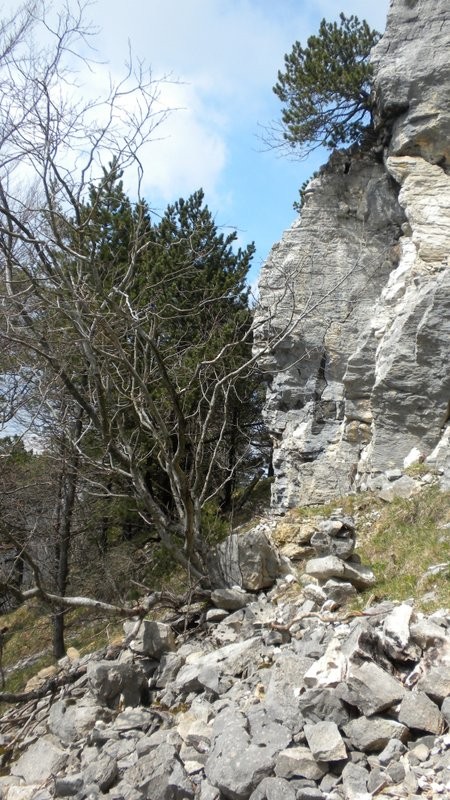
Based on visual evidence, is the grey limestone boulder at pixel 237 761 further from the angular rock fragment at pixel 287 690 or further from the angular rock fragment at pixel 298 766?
the angular rock fragment at pixel 287 690

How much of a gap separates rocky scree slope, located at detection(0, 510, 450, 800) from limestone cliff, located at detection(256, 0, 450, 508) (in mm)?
3516

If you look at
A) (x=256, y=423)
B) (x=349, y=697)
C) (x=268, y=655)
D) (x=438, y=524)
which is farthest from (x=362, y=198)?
(x=349, y=697)

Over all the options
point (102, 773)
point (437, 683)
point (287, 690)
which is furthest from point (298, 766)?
point (102, 773)

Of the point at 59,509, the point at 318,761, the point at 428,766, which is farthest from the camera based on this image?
the point at 59,509

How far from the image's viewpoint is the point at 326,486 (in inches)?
440

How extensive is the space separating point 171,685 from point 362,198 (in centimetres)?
Result: 947

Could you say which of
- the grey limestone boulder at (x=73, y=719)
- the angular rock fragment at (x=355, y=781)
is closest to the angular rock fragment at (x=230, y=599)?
the grey limestone boulder at (x=73, y=719)

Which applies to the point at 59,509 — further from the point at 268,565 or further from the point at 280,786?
the point at 280,786

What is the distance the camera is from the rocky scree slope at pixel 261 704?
3.52 meters

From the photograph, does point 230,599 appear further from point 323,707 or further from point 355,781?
point 355,781

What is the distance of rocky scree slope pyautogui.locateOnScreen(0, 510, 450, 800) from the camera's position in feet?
11.5

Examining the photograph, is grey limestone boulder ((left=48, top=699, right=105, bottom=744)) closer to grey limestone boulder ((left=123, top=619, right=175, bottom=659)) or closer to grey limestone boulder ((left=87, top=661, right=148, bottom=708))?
grey limestone boulder ((left=87, top=661, right=148, bottom=708))

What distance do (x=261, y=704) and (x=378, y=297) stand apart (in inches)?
334

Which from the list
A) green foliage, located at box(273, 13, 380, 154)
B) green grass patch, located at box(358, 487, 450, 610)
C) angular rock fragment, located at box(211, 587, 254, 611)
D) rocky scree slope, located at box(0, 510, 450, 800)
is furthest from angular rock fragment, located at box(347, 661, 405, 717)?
green foliage, located at box(273, 13, 380, 154)
